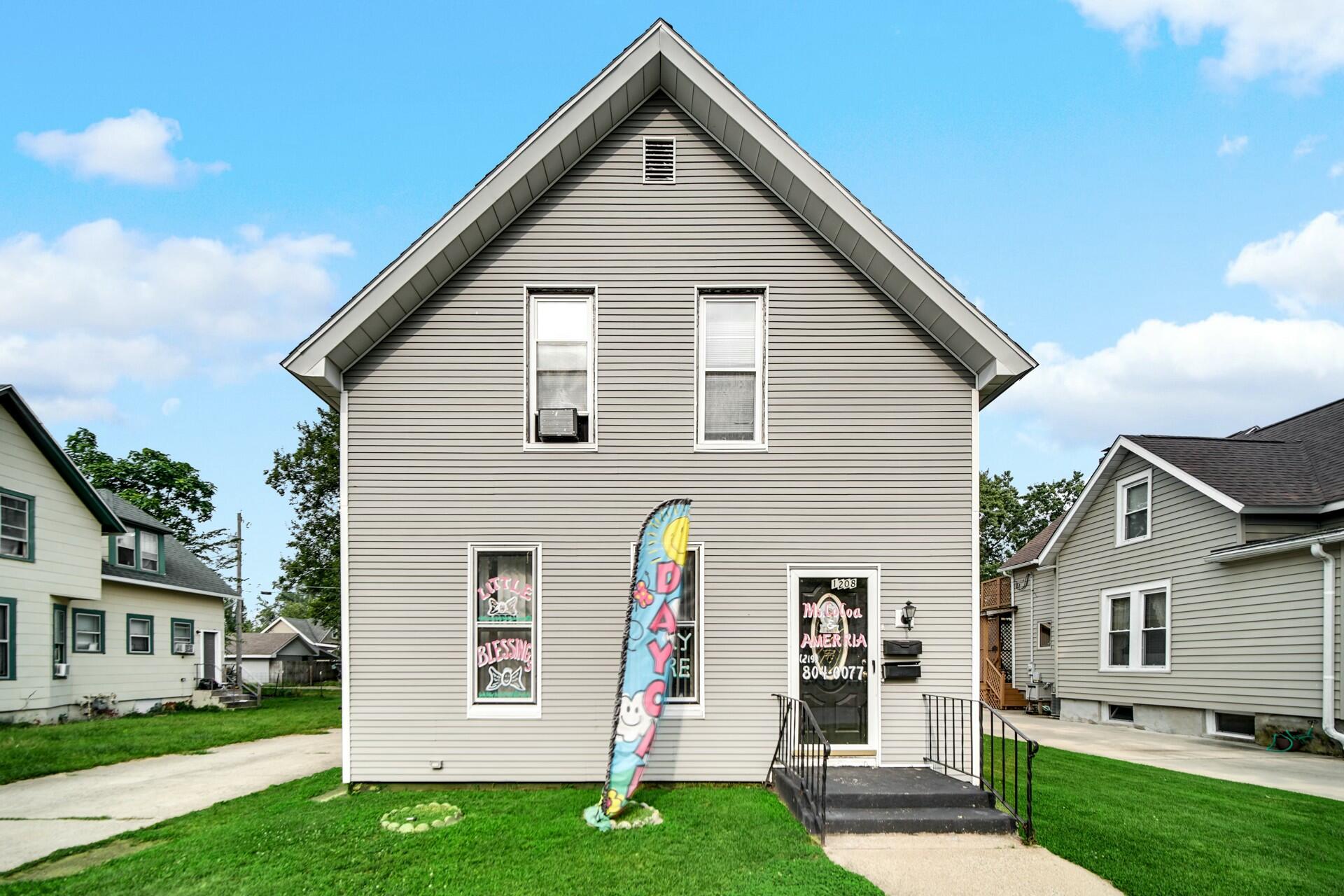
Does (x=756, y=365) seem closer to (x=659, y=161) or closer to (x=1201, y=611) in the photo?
(x=659, y=161)

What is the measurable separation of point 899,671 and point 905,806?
1.67 metres

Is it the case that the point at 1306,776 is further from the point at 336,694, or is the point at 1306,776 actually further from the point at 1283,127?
the point at 336,694

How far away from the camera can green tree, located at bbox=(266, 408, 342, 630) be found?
35.6 metres

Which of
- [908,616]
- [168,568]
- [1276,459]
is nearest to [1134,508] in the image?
[1276,459]

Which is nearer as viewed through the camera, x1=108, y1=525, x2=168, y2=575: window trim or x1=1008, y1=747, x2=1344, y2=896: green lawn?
x1=1008, y1=747, x2=1344, y2=896: green lawn

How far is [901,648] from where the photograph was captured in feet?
29.2

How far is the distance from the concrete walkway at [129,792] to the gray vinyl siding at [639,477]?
2170 mm

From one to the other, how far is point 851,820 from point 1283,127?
14571mm

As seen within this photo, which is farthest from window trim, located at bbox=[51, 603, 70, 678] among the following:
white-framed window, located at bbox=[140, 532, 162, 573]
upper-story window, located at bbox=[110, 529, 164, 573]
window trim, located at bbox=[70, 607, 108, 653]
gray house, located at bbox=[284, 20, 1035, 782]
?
gray house, located at bbox=[284, 20, 1035, 782]

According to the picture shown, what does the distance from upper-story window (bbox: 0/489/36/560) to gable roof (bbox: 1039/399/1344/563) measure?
2201 cm

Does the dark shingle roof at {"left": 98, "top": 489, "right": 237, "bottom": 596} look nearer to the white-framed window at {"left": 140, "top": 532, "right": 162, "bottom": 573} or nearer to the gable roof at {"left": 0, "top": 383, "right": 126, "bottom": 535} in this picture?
the white-framed window at {"left": 140, "top": 532, "right": 162, "bottom": 573}

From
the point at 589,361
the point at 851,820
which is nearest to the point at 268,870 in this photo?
the point at 851,820

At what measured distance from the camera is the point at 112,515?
19609 mm

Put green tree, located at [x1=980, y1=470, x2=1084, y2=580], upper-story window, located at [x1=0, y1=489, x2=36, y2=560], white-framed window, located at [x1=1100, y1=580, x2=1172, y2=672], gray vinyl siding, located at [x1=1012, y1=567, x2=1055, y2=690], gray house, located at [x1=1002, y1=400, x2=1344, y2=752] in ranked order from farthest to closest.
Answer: green tree, located at [x1=980, y1=470, x2=1084, y2=580], gray vinyl siding, located at [x1=1012, y1=567, x2=1055, y2=690], white-framed window, located at [x1=1100, y1=580, x2=1172, y2=672], upper-story window, located at [x1=0, y1=489, x2=36, y2=560], gray house, located at [x1=1002, y1=400, x2=1344, y2=752]
